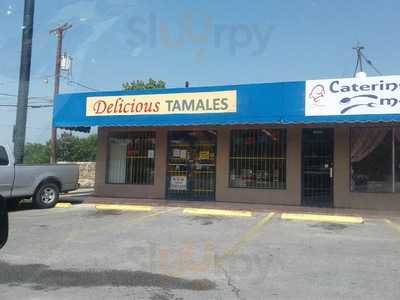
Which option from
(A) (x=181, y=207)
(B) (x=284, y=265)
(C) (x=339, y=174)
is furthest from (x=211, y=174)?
(B) (x=284, y=265)

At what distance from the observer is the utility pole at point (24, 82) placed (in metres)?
16.9

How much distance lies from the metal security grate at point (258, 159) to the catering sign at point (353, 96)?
2.06 meters

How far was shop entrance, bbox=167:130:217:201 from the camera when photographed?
55.6 feet

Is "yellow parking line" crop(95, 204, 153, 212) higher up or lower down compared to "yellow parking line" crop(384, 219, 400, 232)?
higher up

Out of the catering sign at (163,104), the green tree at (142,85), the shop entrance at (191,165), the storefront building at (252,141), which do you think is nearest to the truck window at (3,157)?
the storefront building at (252,141)

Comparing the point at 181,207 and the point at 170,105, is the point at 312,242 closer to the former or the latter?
the point at 181,207

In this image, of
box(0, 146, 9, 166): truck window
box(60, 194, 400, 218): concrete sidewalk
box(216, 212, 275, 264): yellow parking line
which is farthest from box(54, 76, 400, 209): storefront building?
box(0, 146, 9, 166): truck window

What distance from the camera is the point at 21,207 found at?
1516cm

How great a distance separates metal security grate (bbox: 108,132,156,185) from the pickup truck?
2513 mm

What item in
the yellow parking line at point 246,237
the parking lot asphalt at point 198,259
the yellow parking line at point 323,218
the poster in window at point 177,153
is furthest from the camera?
the poster in window at point 177,153

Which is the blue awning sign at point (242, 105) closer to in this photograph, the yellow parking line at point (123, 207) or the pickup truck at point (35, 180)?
the pickup truck at point (35, 180)

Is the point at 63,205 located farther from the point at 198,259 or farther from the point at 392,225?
the point at 392,225

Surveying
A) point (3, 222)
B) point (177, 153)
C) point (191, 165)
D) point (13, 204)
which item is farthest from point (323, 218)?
point (3, 222)

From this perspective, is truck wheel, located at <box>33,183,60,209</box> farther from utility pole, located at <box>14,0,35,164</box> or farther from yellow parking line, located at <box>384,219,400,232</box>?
yellow parking line, located at <box>384,219,400,232</box>
